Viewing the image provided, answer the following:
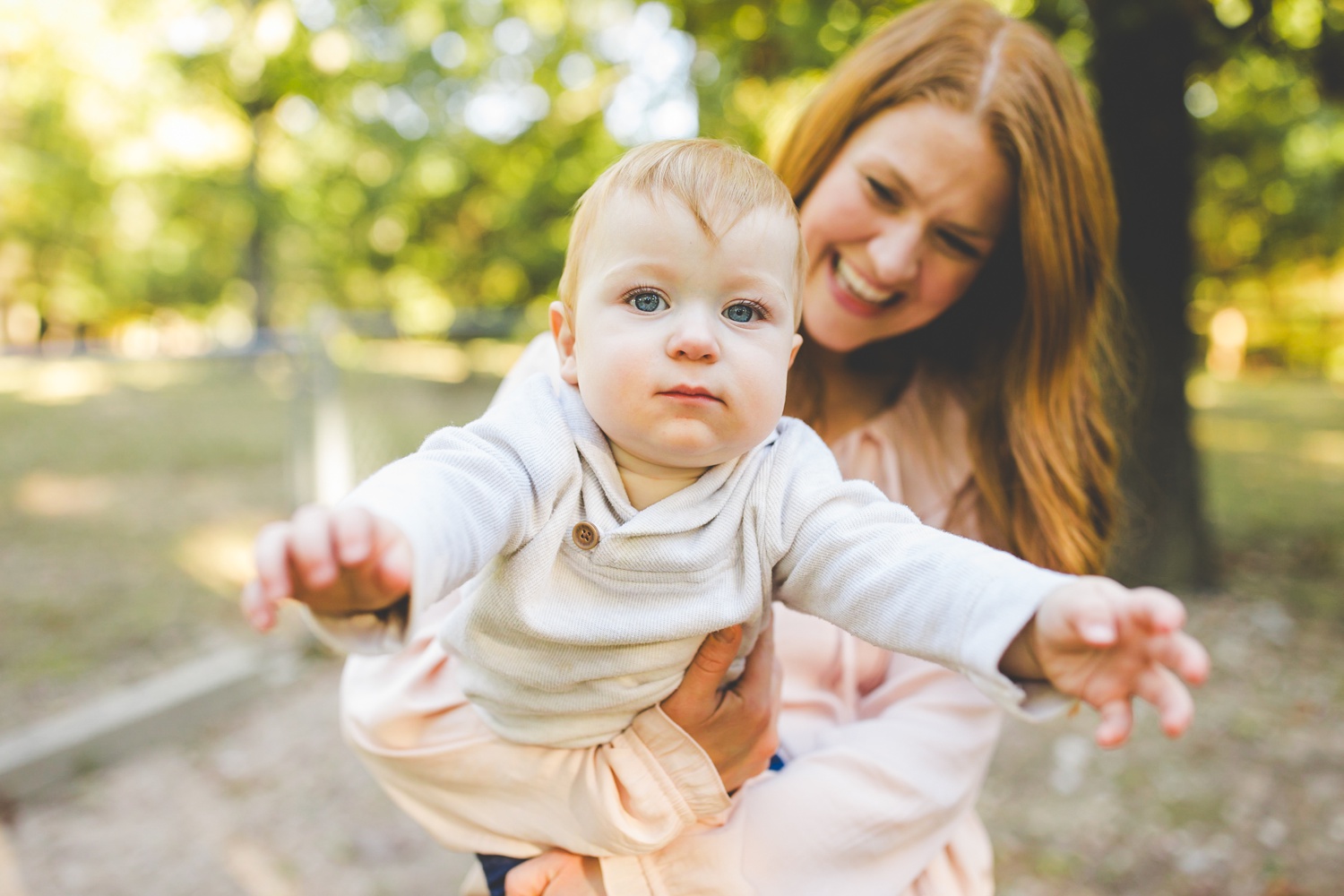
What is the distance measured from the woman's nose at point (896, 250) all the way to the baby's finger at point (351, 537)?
1.24 m

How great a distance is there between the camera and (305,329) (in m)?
4.57

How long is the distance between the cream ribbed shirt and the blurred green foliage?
156 cm

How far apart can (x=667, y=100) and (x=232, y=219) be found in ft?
60.7

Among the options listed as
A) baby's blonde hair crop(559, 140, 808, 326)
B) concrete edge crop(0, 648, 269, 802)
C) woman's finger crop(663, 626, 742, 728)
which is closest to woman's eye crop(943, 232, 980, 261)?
baby's blonde hair crop(559, 140, 808, 326)

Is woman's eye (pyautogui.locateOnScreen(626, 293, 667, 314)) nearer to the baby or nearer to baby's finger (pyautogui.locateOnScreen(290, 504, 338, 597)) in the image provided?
the baby

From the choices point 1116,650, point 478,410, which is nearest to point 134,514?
point 478,410

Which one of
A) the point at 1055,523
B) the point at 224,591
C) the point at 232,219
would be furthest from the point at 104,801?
the point at 232,219

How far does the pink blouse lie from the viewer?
4.37ft

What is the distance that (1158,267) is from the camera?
5.54 m

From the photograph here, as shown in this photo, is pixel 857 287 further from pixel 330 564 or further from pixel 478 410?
pixel 478 410

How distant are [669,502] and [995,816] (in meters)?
3.18

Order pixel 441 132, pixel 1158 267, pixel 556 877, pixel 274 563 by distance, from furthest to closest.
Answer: pixel 441 132 → pixel 1158 267 → pixel 556 877 → pixel 274 563

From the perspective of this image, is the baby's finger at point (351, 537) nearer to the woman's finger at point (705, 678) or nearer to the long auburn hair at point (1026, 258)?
the woman's finger at point (705, 678)

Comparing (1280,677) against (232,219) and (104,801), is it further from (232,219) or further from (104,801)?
(232,219)
